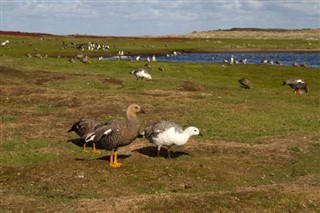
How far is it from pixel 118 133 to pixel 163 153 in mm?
3879

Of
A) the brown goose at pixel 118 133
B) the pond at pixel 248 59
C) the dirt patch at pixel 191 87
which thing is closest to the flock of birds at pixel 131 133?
the brown goose at pixel 118 133

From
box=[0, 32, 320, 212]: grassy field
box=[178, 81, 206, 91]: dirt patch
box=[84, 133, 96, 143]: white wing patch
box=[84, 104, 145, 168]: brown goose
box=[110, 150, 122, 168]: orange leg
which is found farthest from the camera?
box=[178, 81, 206, 91]: dirt patch

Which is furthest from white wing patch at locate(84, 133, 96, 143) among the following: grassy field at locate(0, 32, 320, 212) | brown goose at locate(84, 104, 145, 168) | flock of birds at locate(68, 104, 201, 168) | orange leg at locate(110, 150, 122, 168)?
orange leg at locate(110, 150, 122, 168)

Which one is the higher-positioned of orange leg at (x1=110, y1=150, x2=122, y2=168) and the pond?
orange leg at (x1=110, y1=150, x2=122, y2=168)

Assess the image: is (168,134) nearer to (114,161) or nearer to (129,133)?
(129,133)

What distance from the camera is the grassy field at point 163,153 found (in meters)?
15.4

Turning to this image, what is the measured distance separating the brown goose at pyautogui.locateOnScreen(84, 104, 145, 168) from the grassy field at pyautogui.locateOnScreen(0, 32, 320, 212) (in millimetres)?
742

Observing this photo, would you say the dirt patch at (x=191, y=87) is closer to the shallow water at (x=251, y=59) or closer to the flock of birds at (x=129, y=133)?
the flock of birds at (x=129, y=133)

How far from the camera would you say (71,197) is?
54.5 ft

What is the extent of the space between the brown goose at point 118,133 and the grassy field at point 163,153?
2.43 ft

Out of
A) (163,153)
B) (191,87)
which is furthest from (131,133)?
(191,87)

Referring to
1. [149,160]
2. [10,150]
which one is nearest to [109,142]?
[149,160]

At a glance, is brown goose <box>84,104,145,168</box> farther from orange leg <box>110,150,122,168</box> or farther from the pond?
the pond

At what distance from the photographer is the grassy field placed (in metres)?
15.4
